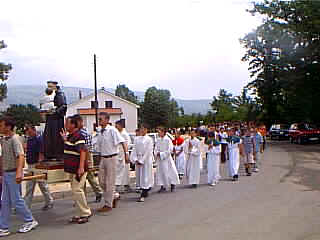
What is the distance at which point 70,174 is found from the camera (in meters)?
7.60

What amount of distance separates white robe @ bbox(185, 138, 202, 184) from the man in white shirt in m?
3.63

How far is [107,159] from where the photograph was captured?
8.50 m

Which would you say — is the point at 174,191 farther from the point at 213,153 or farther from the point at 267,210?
the point at 267,210

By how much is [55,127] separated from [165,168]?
11.2 ft

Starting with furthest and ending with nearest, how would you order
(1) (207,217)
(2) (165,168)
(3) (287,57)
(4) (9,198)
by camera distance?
(3) (287,57)
(2) (165,168)
(1) (207,217)
(4) (9,198)

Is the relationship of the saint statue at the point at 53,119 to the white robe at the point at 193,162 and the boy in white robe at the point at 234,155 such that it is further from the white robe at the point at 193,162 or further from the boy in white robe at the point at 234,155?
the boy in white robe at the point at 234,155

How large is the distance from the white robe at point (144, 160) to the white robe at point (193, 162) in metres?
2.05

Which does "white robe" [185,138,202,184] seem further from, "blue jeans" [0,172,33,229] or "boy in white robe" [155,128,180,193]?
"blue jeans" [0,172,33,229]

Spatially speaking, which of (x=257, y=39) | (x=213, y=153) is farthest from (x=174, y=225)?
(x=257, y=39)

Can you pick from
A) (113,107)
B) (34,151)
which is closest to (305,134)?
(34,151)

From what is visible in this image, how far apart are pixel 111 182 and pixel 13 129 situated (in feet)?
7.59

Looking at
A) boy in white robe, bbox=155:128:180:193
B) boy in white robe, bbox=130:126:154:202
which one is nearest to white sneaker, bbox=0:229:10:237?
boy in white robe, bbox=130:126:154:202

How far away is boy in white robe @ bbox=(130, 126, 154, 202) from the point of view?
9.91m

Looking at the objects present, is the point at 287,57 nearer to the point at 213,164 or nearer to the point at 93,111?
the point at 213,164
